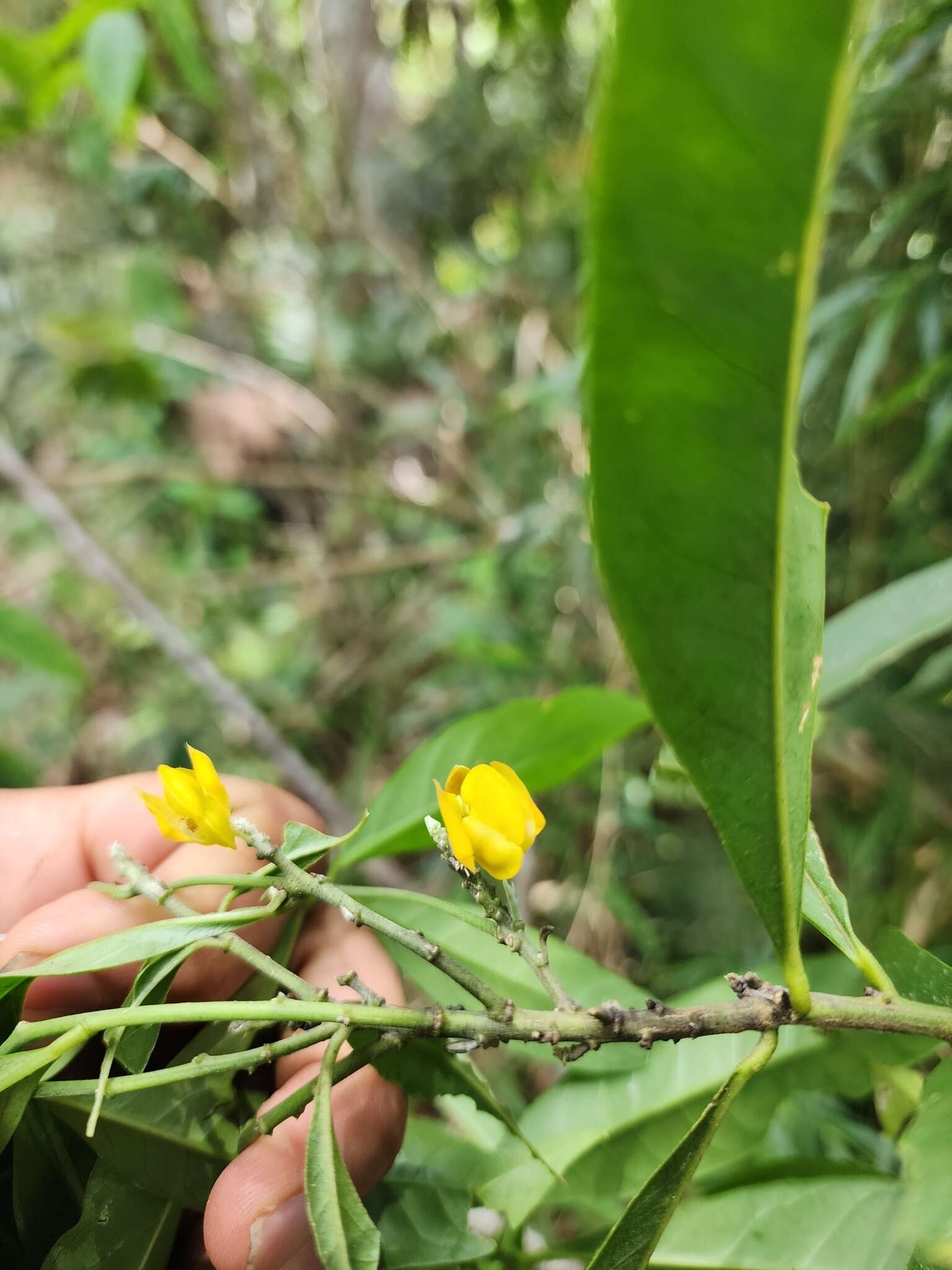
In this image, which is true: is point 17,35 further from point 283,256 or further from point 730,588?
point 730,588

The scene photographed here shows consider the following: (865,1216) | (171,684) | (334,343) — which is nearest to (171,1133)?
(865,1216)

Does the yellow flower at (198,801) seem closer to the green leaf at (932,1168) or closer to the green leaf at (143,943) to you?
the green leaf at (143,943)

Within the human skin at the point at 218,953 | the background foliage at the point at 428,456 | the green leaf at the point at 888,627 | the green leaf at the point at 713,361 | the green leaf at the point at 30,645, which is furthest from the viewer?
the green leaf at the point at 30,645

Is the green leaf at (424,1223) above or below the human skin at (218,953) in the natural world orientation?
below

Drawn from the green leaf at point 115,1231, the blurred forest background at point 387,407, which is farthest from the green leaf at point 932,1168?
the blurred forest background at point 387,407

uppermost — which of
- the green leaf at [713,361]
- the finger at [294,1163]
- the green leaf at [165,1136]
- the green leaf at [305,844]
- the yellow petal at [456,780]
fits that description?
the green leaf at [713,361]

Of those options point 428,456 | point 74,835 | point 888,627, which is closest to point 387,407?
point 428,456

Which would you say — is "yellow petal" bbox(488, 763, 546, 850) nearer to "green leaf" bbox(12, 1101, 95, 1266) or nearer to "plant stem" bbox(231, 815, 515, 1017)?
"plant stem" bbox(231, 815, 515, 1017)
